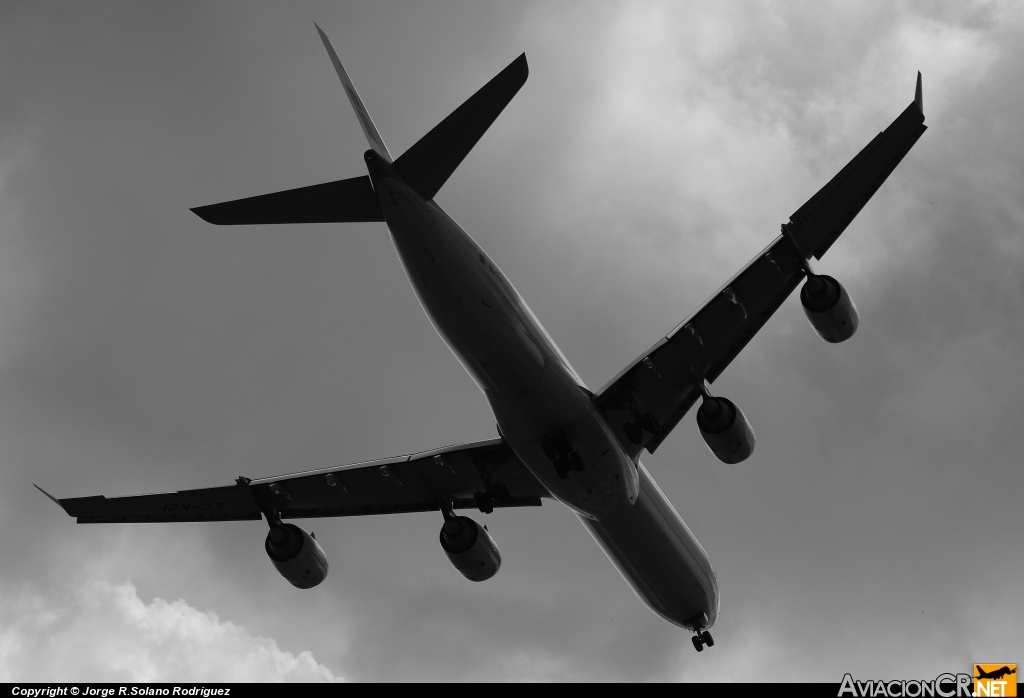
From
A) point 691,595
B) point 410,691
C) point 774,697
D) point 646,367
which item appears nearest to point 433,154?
point 646,367

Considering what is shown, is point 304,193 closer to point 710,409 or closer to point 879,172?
point 710,409

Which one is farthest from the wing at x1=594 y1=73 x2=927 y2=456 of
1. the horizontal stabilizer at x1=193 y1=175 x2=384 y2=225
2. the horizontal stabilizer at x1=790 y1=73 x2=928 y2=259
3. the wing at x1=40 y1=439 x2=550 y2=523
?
the horizontal stabilizer at x1=193 y1=175 x2=384 y2=225

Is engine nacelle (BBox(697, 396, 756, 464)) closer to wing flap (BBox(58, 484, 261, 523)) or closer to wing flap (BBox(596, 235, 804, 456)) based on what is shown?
wing flap (BBox(596, 235, 804, 456))

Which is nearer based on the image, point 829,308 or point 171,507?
point 829,308

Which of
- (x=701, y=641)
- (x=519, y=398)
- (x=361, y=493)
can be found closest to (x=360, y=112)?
(x=519, y=398)

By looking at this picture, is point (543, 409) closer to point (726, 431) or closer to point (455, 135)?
point (726, 431)

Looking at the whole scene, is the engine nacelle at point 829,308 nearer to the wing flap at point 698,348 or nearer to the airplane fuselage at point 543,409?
the wing flap at point 698,348

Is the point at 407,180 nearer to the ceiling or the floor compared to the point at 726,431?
nearer to the floor
